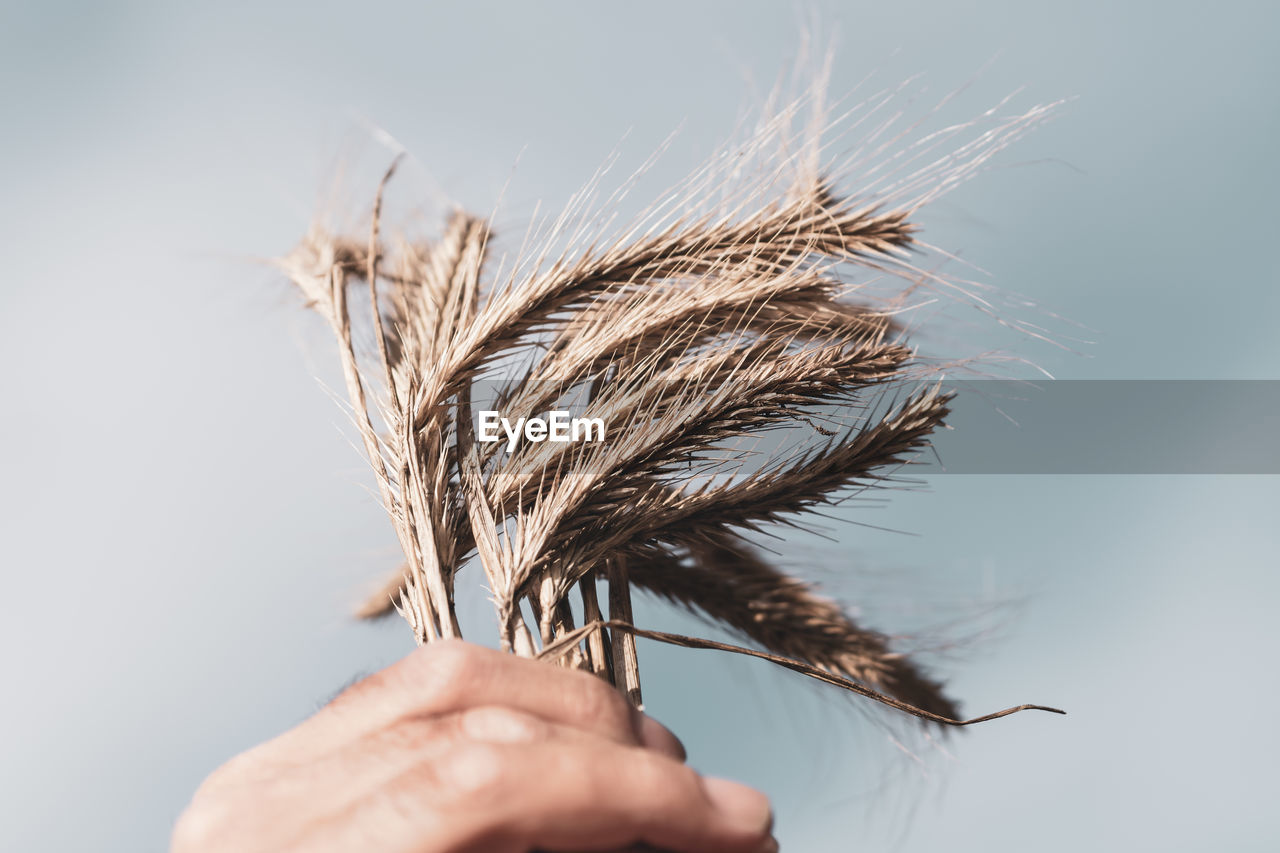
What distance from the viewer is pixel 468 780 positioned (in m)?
0.51

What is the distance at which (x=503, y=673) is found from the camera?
60 centimetres

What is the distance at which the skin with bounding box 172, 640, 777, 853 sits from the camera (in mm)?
509

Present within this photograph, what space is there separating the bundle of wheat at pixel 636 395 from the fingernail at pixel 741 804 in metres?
0.14

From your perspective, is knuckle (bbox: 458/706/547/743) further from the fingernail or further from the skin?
the fingernail

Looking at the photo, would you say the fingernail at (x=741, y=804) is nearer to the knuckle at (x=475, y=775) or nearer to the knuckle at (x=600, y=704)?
the knuckle at (x=600, y=704)

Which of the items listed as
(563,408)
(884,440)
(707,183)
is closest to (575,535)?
(563,408)

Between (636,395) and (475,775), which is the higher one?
(636,395)

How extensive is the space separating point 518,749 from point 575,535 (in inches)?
12.1

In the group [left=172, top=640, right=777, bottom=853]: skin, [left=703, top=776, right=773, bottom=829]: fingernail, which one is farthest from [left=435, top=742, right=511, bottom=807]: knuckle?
[left=703, top=776, right=773, bottom=829]: fingernail

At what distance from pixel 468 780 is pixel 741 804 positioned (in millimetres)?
234

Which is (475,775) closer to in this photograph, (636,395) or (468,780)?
Result: (468,780)

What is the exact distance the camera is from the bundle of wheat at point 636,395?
79 centimetres

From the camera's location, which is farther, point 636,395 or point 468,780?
point 636,395

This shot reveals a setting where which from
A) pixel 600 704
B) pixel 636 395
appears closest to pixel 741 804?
pixel 600 704
